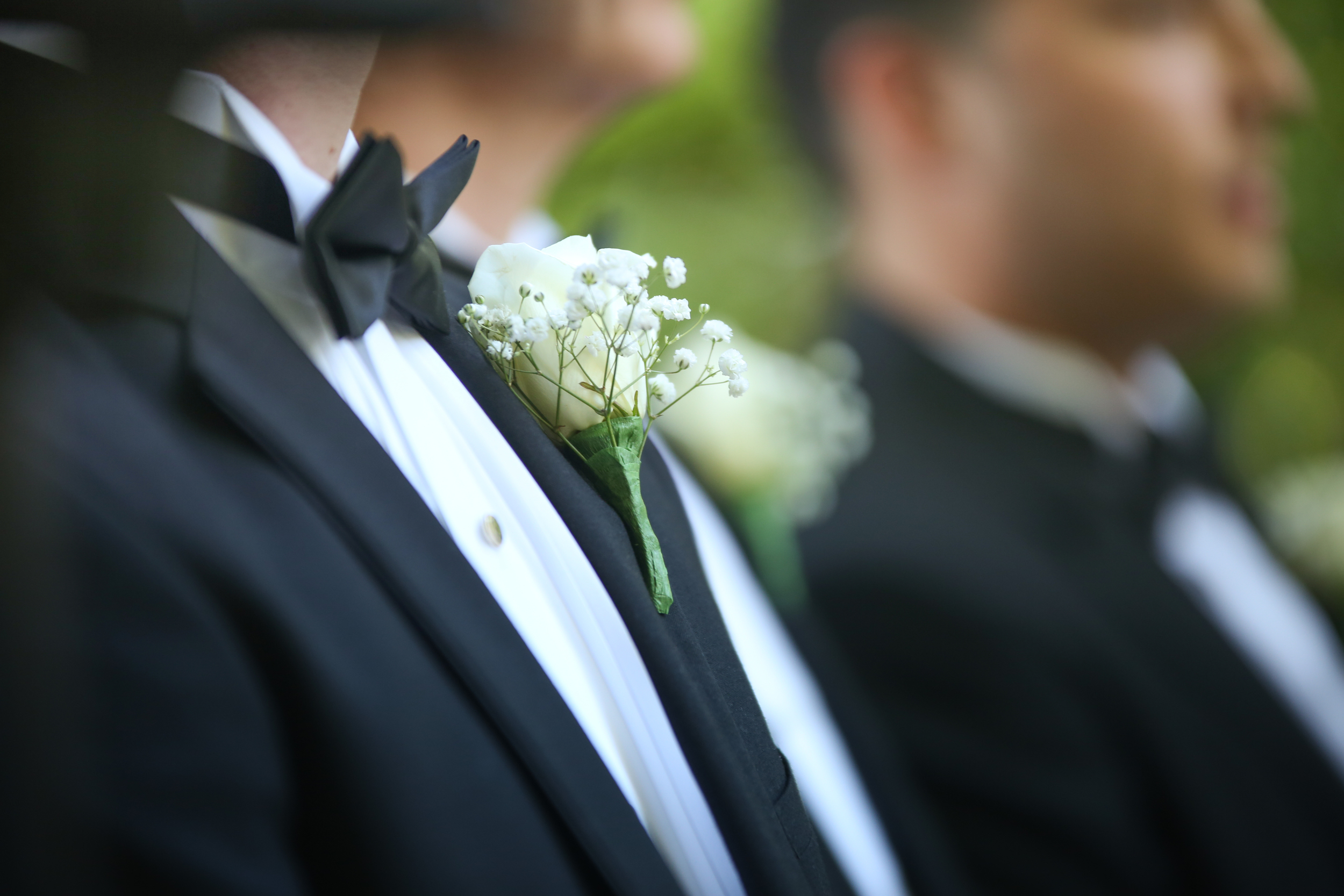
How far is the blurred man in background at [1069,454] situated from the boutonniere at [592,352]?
2.48 ft

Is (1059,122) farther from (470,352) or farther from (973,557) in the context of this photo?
(470,352)

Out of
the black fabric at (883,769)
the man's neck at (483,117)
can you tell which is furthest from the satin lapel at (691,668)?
the black fabric at (883,769)

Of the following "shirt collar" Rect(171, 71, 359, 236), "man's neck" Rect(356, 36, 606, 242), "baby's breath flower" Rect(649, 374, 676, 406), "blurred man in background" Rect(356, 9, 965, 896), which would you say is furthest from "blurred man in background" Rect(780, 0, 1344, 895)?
"shirt collar" Rect(171, 71, 359, 236)

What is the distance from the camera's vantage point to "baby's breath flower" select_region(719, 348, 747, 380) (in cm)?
37

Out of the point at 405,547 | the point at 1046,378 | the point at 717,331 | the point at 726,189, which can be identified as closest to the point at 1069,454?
the point at 1046,378

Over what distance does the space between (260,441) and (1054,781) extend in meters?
0.90

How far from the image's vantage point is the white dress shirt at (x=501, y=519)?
0.33 metres

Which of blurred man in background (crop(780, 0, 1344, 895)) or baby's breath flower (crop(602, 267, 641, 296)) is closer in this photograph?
baby's breath flower (crop(602, 267, 641, 296))

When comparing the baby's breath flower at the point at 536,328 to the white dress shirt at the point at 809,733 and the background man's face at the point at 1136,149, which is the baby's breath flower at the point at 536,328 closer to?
the white dress shirt at the point at 809,733

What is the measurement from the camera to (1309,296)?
1.54 meters

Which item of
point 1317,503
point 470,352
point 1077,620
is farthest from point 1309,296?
point 470,352

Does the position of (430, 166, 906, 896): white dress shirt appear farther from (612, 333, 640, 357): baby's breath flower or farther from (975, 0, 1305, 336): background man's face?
(975, 0, 1305, 336): background man's face

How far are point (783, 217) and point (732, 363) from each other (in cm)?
98

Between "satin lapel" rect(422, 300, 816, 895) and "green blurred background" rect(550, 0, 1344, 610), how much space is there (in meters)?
0.63
